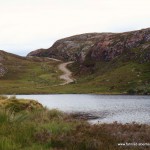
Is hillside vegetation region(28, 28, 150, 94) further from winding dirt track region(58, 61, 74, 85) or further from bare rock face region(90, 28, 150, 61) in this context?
winding dirt track region(58, 61, 74, 85)

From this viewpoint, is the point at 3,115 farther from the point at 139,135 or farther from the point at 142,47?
the point at 142,47

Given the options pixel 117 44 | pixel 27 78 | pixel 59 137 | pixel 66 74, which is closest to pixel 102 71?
pixel 117 44

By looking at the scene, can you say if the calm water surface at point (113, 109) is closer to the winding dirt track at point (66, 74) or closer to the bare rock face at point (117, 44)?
the winding dirt track at point (66, 74)

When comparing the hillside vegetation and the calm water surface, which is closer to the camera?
the calm water surface

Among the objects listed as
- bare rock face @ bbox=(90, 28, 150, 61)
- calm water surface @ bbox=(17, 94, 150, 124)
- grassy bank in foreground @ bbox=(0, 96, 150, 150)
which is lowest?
calm water surface @ bbox=(17, 94, 150, 124)

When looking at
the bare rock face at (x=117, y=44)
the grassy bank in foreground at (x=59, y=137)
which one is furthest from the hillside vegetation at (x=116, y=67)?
the grassy bank in foreground at (x=59, y=137)

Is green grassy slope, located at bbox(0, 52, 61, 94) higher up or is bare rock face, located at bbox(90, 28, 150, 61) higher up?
bare rock face, located at bbox(90, 28, 150, 61)

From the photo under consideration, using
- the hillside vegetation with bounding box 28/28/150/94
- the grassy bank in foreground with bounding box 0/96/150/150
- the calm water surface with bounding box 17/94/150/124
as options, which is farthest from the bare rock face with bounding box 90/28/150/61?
the grassy bank in foreground with bounding box 0/96/150/150

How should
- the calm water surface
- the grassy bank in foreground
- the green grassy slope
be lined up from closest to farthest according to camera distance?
the grassy bank in foreground → the calm water surface → the green grassy slope

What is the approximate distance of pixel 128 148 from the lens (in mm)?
13305

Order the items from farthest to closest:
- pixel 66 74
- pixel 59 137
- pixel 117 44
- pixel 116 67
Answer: pixel 66 74, pixel 117 44, pixel 116 67, pixel 59 137

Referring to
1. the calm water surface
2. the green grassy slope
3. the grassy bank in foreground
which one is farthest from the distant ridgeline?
the grassy bank in foreground

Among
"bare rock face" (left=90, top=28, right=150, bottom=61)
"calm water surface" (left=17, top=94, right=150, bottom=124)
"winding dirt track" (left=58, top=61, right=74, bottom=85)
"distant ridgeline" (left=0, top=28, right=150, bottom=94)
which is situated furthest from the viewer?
"bare rock face" (left=90, top=28, right=150, bottom=61)

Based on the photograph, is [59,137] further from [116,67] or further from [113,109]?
[116,67]
